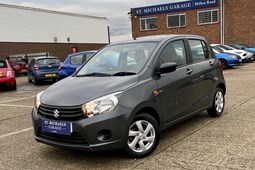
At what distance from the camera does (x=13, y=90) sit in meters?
13.9

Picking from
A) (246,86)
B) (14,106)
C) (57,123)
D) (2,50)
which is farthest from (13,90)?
(2,50)

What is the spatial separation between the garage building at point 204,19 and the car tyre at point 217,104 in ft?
76.2

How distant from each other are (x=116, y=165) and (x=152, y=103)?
99cm

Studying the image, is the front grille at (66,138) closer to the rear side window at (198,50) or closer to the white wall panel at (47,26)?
the rear side window at (198,50)

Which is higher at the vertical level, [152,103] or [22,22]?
[22,22]

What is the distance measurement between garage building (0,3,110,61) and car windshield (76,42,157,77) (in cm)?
2802

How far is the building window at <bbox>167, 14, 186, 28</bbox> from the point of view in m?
30.5

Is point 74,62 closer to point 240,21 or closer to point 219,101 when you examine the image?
point 219,101

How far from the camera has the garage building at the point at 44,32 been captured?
33.1 meters

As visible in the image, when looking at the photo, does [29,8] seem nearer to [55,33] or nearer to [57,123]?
[55,33]

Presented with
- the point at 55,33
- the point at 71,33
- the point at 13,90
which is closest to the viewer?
the point at 13,90

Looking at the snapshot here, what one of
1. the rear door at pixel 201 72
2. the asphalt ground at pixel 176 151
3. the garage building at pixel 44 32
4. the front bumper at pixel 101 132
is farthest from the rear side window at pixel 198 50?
the garage building at pixel 44 32

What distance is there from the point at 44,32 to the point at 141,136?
3618cm

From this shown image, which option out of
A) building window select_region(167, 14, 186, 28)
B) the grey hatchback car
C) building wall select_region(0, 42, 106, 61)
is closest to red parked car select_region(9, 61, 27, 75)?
building wall select_region(0, 42, 106, 61)
